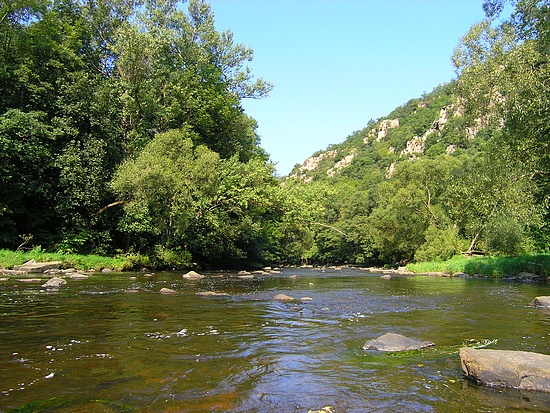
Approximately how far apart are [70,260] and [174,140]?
10508 millimetres

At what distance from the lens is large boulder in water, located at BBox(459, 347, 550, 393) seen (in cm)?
502

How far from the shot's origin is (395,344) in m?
7.14

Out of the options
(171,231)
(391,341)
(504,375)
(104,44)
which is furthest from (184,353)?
(104,44)

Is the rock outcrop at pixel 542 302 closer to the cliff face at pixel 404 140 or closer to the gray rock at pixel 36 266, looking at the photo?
the gray rock at pixel 36 266

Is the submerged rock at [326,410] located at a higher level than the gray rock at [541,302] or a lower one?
higher

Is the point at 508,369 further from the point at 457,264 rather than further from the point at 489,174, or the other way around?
the point at 457,264

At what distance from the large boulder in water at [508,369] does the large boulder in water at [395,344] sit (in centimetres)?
157

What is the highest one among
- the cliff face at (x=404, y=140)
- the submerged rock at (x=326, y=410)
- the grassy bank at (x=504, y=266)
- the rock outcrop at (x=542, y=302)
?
the cliff face at (x=404, y=140)

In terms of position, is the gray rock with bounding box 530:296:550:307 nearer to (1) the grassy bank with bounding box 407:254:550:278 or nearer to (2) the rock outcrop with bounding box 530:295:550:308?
(2) the rock outcrop with bounding box 530:295:550:308

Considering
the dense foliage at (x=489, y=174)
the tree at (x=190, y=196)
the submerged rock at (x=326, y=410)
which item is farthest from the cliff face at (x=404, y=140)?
the submerged rock at (x=326, y=410)

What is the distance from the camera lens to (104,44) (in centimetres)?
3597

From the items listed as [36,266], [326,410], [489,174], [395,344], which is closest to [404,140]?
[489,174]

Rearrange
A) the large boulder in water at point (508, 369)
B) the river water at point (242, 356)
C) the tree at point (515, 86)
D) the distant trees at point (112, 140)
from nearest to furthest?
1. the river water at point (242, 356)
2. the large boulder in water at point (508, 369)
3. the tree at point (515, 86)
4. the distant trees at point (112, 140)

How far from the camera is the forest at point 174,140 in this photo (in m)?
18.5
